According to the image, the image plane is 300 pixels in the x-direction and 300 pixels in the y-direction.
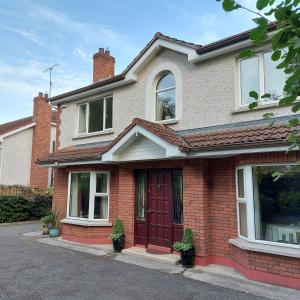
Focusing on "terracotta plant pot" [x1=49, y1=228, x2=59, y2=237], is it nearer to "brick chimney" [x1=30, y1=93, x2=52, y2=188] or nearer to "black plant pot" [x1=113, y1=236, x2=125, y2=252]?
"black plant pot" [x1=113, y1=236, x2=125, y2=252]

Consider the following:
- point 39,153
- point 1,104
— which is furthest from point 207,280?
point 1,104

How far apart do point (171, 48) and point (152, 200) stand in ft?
17.0

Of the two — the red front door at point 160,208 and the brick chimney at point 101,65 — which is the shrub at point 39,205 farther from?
the red front door at point 160,208

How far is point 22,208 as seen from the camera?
17547 mm

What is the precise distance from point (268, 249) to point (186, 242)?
217 centimetres

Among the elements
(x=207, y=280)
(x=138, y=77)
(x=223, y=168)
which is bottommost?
(x=207, y=280)

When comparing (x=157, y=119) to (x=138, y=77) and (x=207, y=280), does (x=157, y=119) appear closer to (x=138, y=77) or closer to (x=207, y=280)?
(x=138, y=77)

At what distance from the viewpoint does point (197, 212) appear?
8438mm

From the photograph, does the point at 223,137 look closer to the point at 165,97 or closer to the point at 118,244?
the point at 165,97

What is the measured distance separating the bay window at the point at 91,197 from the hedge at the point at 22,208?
19.7 feet

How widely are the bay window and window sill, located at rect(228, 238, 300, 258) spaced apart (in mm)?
5564

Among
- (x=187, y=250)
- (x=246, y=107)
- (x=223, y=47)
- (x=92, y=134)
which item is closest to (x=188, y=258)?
(x=187, y=250)

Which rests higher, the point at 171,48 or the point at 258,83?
the point at 171,48

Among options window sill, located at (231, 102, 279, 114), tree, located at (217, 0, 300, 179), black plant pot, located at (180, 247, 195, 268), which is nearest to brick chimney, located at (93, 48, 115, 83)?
window sill, located at (231, 102, 279, 114)
